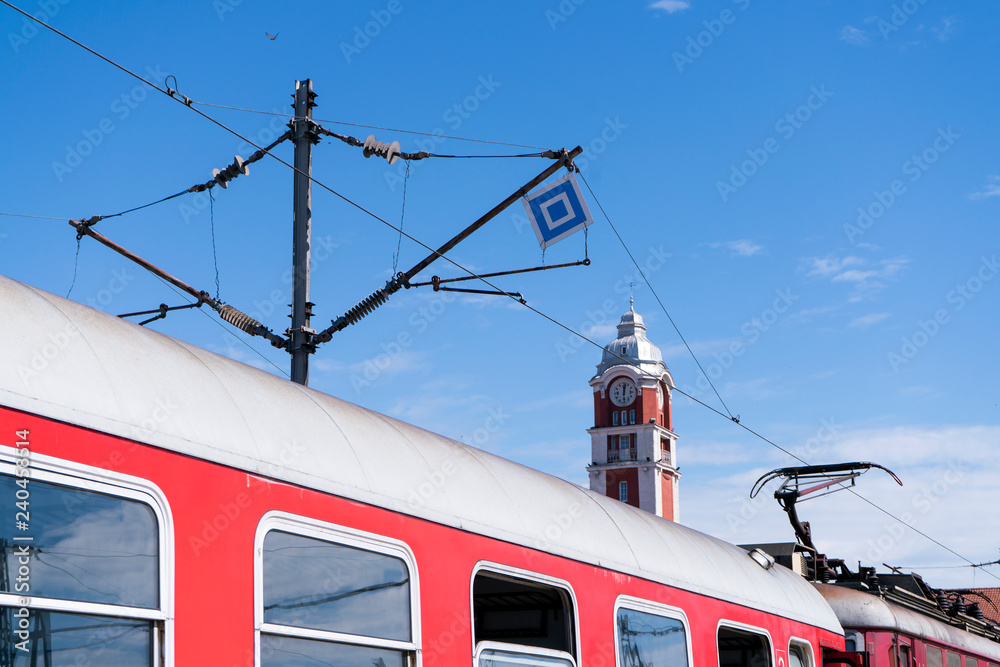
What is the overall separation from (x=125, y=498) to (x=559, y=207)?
7638 millimetres

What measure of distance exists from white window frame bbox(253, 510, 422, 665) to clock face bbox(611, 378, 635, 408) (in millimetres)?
102496

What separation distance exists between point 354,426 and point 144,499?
149 centimetres

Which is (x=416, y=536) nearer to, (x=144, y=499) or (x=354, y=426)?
(x=354, y=426)

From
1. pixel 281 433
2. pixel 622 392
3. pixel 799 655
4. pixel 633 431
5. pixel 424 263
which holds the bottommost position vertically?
pixel 799 655

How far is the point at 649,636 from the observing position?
21.6ft

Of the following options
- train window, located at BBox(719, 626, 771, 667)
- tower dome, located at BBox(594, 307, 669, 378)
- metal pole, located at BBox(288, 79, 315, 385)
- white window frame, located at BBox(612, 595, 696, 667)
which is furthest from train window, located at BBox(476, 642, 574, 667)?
tower dome, located at BBox(594, 307, 669, 378)

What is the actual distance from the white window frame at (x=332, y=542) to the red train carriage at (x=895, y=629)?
6.14 m

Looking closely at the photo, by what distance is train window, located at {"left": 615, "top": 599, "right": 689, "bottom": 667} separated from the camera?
6.28m

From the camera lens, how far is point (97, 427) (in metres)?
3.71

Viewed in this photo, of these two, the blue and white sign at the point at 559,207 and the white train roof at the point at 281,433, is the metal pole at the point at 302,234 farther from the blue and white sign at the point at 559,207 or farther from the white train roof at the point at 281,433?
the white train roof at the point at 281,433

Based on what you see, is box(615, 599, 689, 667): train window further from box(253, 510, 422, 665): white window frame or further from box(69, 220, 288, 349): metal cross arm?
box(69, 220, 288, 349): metal cross arm

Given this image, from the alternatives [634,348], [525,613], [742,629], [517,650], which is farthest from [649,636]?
[634,348]

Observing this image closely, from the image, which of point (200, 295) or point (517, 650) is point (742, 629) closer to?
point (517, 650)

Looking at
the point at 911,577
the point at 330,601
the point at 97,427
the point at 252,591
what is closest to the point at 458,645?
the point at 330,601
